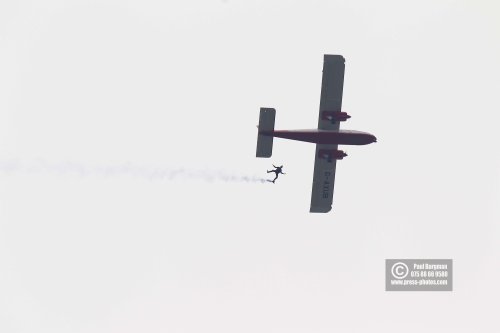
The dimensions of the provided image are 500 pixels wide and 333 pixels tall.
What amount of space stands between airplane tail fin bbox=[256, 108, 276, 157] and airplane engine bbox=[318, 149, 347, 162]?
5438 millimetres

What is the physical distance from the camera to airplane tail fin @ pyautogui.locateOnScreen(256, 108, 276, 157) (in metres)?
55.6

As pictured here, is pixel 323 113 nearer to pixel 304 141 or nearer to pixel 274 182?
pixel 304 141

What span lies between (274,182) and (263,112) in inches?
224

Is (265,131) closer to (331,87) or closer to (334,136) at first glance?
(334,136)

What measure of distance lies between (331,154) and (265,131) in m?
6.53

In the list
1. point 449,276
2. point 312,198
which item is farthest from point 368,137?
point 449,276

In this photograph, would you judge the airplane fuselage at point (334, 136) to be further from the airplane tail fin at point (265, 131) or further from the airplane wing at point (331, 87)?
the airplane tail fin at point (265, 131)

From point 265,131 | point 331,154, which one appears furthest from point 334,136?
point 265,131

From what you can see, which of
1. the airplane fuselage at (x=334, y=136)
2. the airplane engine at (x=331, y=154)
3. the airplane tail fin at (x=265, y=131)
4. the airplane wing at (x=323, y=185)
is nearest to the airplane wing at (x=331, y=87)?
the airplane fuselage at (x=334, y=136)

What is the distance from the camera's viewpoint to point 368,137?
57750 millimetres

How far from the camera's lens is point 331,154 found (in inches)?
2352

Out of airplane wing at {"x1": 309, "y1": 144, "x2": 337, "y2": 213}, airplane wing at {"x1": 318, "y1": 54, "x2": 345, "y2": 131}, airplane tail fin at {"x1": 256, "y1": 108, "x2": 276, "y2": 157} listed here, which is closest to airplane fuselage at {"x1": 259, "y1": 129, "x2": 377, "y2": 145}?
airplane wing at {"x1": 318, "y1": 54, "x2": 345, "y2": 131}

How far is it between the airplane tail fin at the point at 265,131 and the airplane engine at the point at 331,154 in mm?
5438

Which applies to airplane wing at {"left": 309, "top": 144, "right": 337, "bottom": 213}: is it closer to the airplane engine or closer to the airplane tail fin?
the airplane engine
